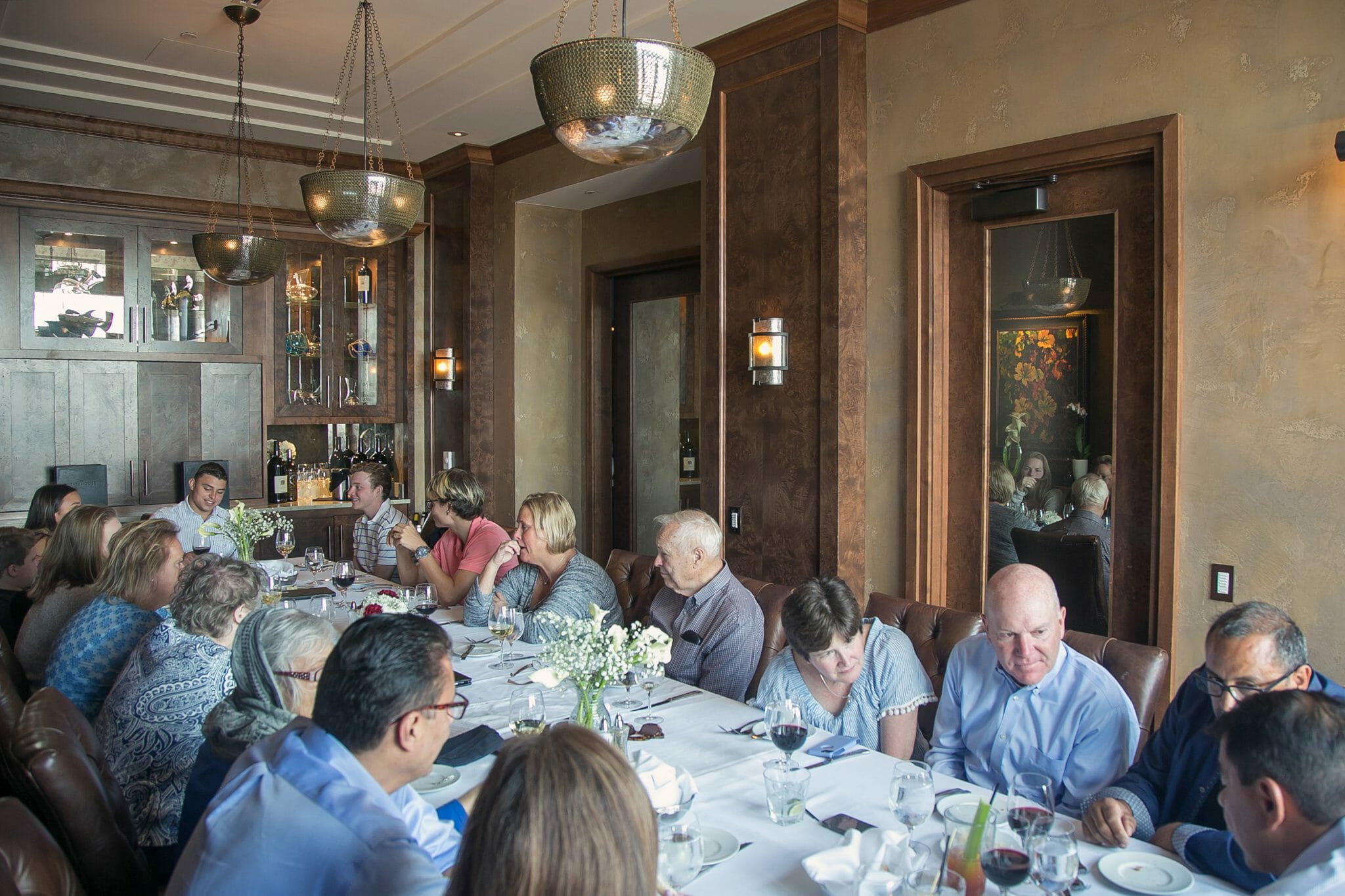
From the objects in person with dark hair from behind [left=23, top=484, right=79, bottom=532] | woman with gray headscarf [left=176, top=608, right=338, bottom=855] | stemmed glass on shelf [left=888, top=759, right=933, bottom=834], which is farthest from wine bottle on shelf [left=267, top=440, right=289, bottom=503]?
stemmed glass on shelf [left=888, top=759, right=933, bottom=834]

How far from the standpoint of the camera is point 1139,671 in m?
2.47

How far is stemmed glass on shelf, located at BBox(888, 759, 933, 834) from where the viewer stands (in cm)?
181

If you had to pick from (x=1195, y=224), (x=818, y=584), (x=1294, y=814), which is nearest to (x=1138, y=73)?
(x=1195, y=224)

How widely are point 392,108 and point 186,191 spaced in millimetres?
1619

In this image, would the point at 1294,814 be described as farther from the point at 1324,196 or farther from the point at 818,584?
the point at 1324,196

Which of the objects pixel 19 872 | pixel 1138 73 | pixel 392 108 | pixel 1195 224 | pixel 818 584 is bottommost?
pixel 19 872

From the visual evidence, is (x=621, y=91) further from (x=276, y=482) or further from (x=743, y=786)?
(x=276, y=482)

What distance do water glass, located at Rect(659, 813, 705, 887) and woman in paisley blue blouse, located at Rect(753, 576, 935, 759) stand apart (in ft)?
2.49

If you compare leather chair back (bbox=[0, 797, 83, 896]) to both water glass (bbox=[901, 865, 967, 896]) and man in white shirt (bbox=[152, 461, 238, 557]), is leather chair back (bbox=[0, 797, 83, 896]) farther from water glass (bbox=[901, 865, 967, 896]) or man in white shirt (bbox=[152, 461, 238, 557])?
man in white shirt (bbox=[152, 461, 238, 557])

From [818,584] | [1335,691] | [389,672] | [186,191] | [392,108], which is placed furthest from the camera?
[186,191]

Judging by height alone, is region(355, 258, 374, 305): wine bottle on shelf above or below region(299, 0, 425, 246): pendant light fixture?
above

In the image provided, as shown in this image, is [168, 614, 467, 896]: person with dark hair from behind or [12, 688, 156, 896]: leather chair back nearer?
[168, 614, 467, 896]: person with dark hair from behind

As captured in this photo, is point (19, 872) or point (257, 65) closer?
point (19, 872)

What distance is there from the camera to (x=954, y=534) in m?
4.21
